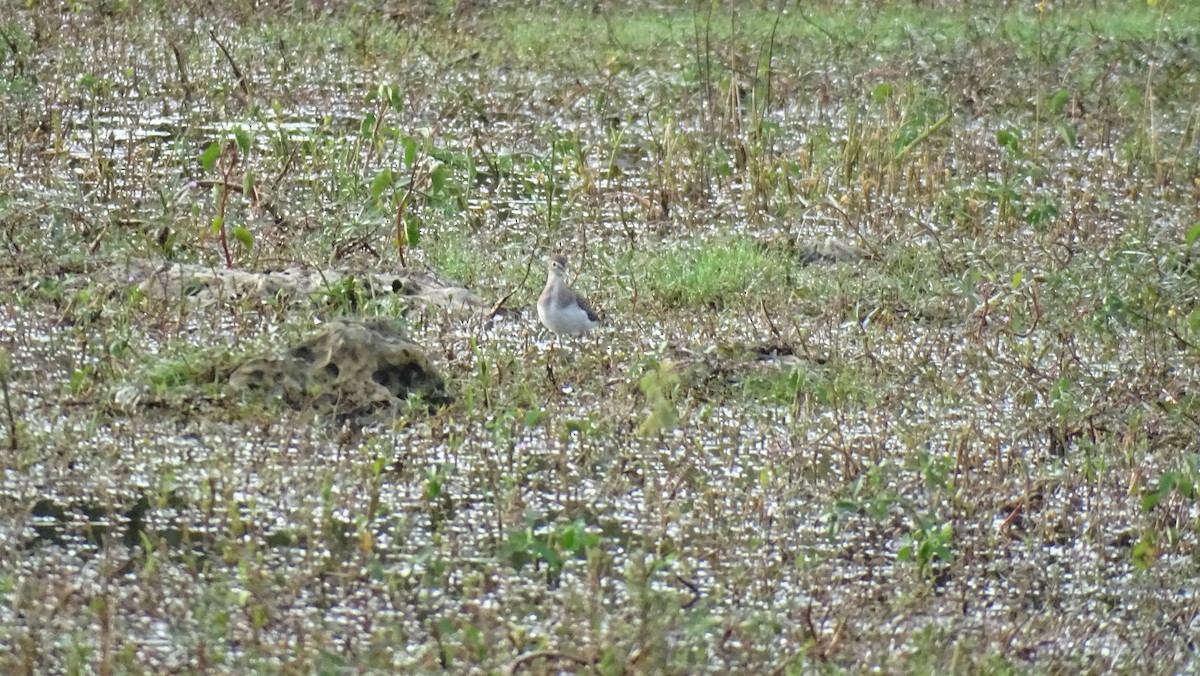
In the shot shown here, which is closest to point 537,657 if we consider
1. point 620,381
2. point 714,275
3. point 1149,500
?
point 1149,500

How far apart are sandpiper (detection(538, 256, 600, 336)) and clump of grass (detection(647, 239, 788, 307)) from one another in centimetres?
79

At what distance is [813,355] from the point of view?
558cm

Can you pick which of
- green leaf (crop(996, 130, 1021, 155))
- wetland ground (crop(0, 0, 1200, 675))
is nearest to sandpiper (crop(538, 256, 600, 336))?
wetland ground (crop(0, 0, 1200, 675))

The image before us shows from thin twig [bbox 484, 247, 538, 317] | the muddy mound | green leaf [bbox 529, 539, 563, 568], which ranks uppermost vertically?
green leaf [bbox 529, 539, 563, 568]

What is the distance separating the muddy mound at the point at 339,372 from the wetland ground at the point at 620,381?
0.09 m

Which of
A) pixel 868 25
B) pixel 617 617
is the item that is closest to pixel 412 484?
pixel 617 617

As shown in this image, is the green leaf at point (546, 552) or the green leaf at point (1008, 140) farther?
the green leaf at point (1008, 140)

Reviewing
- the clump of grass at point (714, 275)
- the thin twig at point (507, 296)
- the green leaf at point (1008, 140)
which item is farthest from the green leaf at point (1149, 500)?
the green leaf at point (1008, 140)

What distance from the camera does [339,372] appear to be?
495 centimetres

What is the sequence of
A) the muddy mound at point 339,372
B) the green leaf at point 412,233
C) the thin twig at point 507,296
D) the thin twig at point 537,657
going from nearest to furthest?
1. the thin twig at point 537,657
2. the muddy mound at point 339,372
3. the thin twig at point 507,296
4. the green leaf at point 412,233

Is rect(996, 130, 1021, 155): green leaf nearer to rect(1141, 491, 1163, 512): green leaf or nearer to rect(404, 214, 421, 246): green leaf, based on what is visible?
rect(404, 214, 421, 246): green leaf

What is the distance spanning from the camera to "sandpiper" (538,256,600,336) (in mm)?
5391

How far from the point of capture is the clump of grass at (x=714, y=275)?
20.5 feet

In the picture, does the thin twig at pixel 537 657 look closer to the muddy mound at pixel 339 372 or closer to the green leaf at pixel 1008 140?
the muddy mound at pixel 339 372
